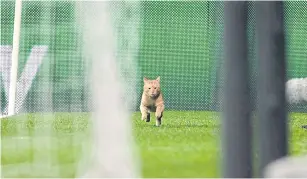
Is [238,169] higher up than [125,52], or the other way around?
[125,52]

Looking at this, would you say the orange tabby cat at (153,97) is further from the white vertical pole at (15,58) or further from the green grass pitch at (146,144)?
the white vertical pole at (15,58)

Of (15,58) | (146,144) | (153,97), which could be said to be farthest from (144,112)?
(146,144)

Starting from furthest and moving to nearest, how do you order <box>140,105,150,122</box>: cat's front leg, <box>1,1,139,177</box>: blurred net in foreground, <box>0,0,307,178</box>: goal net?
<box>0,0,307,178</box>: goal net → <box>140,105,150,122</box>: cat's front leg → <box>1,1,139,177</box>: blurred net in foreground

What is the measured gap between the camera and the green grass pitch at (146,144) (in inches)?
124

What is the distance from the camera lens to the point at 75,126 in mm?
5242

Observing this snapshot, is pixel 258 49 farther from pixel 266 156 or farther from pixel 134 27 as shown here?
pixel 134 27

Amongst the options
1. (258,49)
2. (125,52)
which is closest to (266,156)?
(258,49)

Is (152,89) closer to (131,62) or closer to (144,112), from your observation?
(144,112)

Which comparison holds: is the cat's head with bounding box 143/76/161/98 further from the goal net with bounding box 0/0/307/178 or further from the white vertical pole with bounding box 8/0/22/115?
the white vertical pole with bounding box 8/0/22/115

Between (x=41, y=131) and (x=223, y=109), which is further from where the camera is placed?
(x=41, y=131)

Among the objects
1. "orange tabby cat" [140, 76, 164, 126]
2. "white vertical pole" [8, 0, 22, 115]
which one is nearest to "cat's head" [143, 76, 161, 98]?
"orange tabby cat" [140, 76, 164, 126]

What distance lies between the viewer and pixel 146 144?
421 centimetres

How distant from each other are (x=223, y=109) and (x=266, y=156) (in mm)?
149

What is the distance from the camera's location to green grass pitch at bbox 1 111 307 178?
10.3ft
